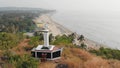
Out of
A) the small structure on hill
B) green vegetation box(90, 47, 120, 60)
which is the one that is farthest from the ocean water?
the small structure on hill

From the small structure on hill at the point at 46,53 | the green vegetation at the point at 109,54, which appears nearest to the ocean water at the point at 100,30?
the green vegetation at the point at 109,54

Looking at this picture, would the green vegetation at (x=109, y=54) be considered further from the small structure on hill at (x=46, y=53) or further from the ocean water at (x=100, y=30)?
the ocean water at (x=100, y=30)

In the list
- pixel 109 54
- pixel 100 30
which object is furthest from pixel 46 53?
pixel 100 30

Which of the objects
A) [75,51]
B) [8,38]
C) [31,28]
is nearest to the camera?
[75,51]

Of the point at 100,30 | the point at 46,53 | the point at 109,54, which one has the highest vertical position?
the point at 46,53

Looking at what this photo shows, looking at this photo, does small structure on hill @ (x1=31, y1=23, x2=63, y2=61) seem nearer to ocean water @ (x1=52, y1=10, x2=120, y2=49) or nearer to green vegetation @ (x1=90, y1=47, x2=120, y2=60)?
green vegetation @ (x1=90, y1=47, x2=120, y2=60)

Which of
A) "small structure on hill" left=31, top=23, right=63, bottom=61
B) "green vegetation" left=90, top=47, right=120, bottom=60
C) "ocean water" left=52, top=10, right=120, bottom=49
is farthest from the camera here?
"ocean water" left=52, top=10, right=120, bottom=49

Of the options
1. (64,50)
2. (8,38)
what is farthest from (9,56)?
(8,38)

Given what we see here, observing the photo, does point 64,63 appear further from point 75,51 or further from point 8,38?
point 8,38

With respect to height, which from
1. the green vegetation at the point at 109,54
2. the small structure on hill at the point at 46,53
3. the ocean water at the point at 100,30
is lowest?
the ocean water at the point at 100,30

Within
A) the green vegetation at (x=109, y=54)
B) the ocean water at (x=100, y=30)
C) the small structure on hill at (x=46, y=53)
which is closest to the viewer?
the small structure on hill at (x=46, y=53)

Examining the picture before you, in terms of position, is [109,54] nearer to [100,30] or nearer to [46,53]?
[46,53]
